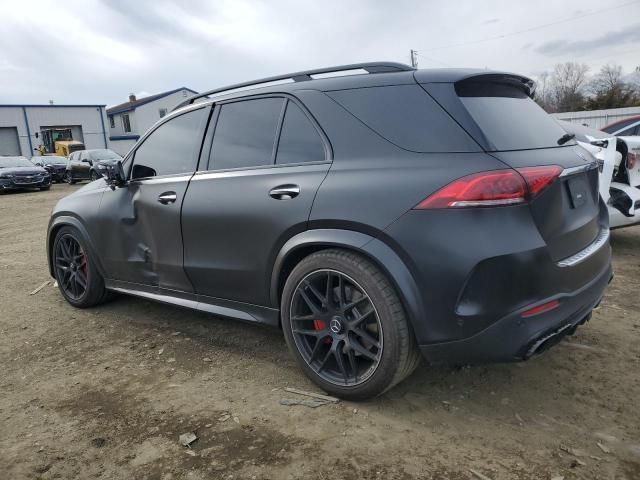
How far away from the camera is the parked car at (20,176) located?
733 inches

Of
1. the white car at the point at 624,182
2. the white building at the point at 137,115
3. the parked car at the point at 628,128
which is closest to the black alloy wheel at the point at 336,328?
the white car at the point at 624,182

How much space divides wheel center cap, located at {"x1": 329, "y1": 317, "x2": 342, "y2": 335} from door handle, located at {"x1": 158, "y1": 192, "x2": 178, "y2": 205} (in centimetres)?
152

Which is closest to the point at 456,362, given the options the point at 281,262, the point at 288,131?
the point at 281,262

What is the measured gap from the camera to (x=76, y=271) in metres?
4.59

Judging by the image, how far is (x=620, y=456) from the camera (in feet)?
7.27

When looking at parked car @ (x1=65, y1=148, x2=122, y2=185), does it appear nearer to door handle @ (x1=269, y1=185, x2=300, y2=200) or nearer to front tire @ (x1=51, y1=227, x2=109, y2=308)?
front tire @ (x1=51, y1=227, x2=109, y2=308)

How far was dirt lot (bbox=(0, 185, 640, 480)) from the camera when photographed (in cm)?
226

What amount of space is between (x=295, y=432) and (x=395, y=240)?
3.60 feet

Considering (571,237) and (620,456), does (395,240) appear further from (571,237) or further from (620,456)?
(620,456)

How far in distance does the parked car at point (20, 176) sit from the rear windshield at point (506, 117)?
66.4 ft

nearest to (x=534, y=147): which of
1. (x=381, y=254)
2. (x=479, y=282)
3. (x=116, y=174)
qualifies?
(x=479, y=282)

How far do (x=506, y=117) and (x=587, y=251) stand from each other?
827 millimetres

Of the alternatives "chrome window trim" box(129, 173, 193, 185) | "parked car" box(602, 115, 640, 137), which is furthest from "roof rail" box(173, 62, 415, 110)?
"parked car" box(602, 115, 640, 137)

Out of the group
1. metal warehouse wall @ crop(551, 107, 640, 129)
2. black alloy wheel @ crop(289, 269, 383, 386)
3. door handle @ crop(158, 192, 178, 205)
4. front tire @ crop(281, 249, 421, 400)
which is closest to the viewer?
front tire @ crop(281, 249, 421, 400)
